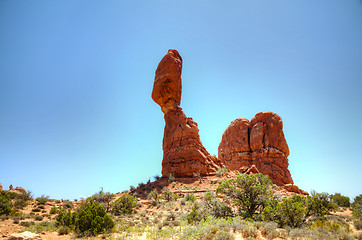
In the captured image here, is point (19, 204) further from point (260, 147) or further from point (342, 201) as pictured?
point (260, 147)

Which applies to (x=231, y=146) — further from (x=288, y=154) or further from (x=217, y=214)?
(x=217, y=214)

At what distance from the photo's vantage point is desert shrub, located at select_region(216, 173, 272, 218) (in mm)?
11637

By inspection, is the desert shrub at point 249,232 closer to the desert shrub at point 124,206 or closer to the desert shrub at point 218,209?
the desert shrub at point 218,209

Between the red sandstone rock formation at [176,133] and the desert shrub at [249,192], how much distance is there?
12.0 metres

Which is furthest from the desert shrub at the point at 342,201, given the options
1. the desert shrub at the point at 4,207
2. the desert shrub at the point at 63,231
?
the desert shrub at the point at 4,207

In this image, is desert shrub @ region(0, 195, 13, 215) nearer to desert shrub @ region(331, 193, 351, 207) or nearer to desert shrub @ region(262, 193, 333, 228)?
desert shrub @ region(262, 193, 333, 228)

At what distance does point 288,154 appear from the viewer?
37.4 m

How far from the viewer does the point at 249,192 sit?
1201cm

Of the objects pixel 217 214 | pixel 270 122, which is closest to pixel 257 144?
pixel 270 122

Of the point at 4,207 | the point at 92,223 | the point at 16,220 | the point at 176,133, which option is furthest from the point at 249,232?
the point at 176,133

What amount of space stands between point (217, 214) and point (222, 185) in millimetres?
1927

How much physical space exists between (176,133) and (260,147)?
20032 mm

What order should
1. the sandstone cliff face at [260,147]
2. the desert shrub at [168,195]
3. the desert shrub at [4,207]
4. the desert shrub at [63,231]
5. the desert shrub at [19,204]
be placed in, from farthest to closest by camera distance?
the sandstone cliff face at [260,147] < the desert shrub at [168,195] < the desert shrub at [19,204] < the desert shrub at [4,207] < the desert shrub at [63,231]

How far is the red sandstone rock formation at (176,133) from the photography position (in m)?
25.0
